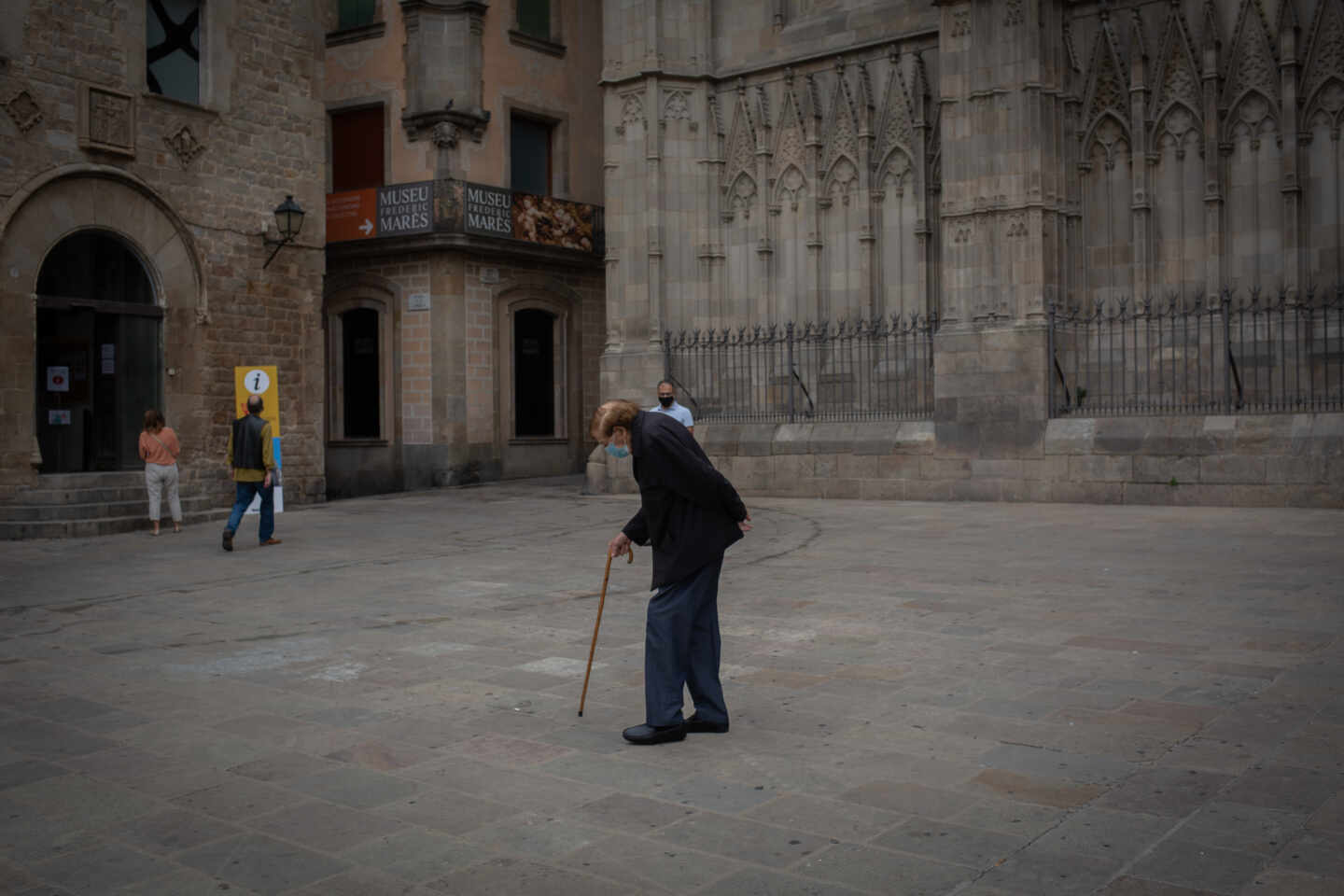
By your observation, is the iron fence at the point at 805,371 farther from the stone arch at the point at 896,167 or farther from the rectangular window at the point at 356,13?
the rectangular window at the point at 356,13

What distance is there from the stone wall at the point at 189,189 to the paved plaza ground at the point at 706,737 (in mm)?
7097

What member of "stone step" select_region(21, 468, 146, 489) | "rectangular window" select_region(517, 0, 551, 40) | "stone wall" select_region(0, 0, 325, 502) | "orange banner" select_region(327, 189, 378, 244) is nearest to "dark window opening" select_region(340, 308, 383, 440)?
"orange banner" select_region(327, 189, 378, 244)

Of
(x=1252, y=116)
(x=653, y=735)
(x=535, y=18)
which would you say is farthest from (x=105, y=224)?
(x=1252, y=116)

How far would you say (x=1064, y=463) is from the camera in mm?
16953

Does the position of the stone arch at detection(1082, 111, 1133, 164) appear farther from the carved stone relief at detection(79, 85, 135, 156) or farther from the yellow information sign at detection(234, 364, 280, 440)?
the carved stone relief at detection(79, 85, 135, 156)

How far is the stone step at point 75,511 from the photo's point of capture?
15312 mm

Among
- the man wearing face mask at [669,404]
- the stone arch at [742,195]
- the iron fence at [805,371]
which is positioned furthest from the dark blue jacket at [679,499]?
the stone arch at [742,195]

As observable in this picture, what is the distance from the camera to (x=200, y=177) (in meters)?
18.0

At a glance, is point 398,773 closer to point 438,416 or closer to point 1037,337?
point 1037,337

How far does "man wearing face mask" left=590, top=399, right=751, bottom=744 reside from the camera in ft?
17.8

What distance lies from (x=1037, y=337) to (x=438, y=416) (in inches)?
461

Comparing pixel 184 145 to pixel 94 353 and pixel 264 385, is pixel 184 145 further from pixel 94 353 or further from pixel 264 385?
pixel 264 385

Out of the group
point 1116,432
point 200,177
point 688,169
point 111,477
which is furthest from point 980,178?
point 111,477

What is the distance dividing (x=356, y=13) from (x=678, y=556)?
2275 centimetres
